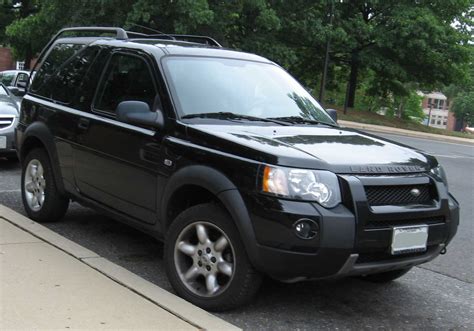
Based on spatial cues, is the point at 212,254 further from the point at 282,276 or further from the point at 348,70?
the point at 348,70

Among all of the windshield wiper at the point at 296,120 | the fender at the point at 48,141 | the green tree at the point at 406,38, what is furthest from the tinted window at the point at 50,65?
the green tree at the point at 406,38

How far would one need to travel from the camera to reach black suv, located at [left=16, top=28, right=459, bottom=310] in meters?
3.44

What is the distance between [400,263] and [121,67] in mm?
2732

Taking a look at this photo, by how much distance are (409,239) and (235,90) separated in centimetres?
180

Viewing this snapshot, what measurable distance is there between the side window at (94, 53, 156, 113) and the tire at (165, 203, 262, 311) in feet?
3.58

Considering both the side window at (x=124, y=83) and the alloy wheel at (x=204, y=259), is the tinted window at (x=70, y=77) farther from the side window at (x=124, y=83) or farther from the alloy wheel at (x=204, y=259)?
the alloy wheel at (x=204, y=259)

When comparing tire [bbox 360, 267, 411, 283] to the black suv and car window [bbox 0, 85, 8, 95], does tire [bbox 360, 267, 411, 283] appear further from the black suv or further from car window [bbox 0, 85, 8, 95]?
car window [bbox 0, 85, 8, 95]

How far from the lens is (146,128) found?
→ 4.36m

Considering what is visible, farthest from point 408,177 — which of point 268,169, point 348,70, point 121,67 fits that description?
point 348,70

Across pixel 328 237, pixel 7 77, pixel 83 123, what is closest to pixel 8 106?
pixel 83 123

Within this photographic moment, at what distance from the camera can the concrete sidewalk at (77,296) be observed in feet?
11.0

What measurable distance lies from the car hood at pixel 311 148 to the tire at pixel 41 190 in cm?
207

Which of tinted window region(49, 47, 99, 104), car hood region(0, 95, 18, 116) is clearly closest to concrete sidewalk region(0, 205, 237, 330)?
tinted window region(49, 47, 99, 104)

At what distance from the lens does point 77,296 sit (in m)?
3.71
